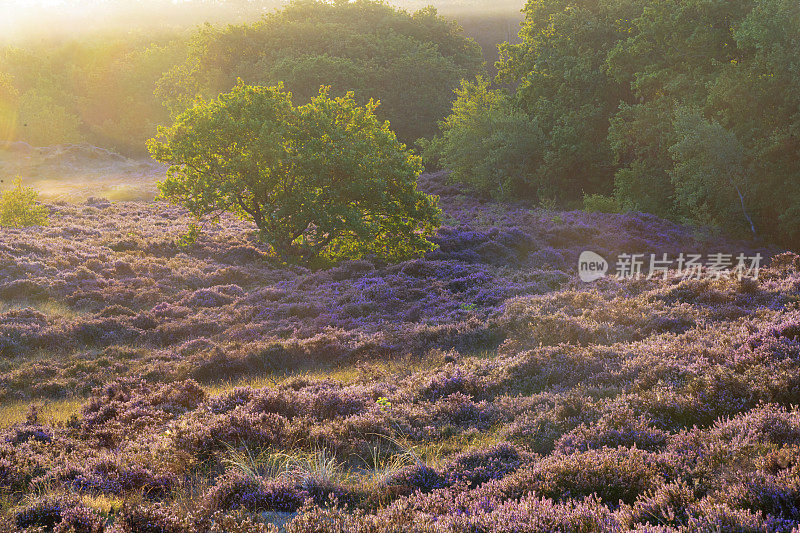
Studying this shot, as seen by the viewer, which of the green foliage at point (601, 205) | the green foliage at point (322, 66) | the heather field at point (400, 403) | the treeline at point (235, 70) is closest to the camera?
the heather field at point (400, 403)

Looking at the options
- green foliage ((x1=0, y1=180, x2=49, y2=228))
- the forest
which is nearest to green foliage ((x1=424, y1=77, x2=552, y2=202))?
the forest

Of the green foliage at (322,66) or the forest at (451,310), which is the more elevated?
the green foliage at (322,66)

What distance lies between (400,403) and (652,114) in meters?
28.2

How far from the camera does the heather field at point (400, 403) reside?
441cm

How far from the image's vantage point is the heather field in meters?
4.41

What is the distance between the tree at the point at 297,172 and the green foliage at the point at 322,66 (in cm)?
3534

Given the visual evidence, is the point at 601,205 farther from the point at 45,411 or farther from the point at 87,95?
the point at 87,95

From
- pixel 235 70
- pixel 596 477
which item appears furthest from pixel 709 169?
pixel 235 70

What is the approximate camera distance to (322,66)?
5353 cm

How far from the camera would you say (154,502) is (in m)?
5.12

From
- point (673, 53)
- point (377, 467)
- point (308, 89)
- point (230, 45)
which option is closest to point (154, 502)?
point (377, 467)

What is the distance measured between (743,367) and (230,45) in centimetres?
6101

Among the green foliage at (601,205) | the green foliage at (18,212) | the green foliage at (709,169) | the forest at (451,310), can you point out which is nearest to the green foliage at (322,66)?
the forest at (451,310)

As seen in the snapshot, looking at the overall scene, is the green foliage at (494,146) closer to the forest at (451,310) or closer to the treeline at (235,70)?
the forest at (451,310)
